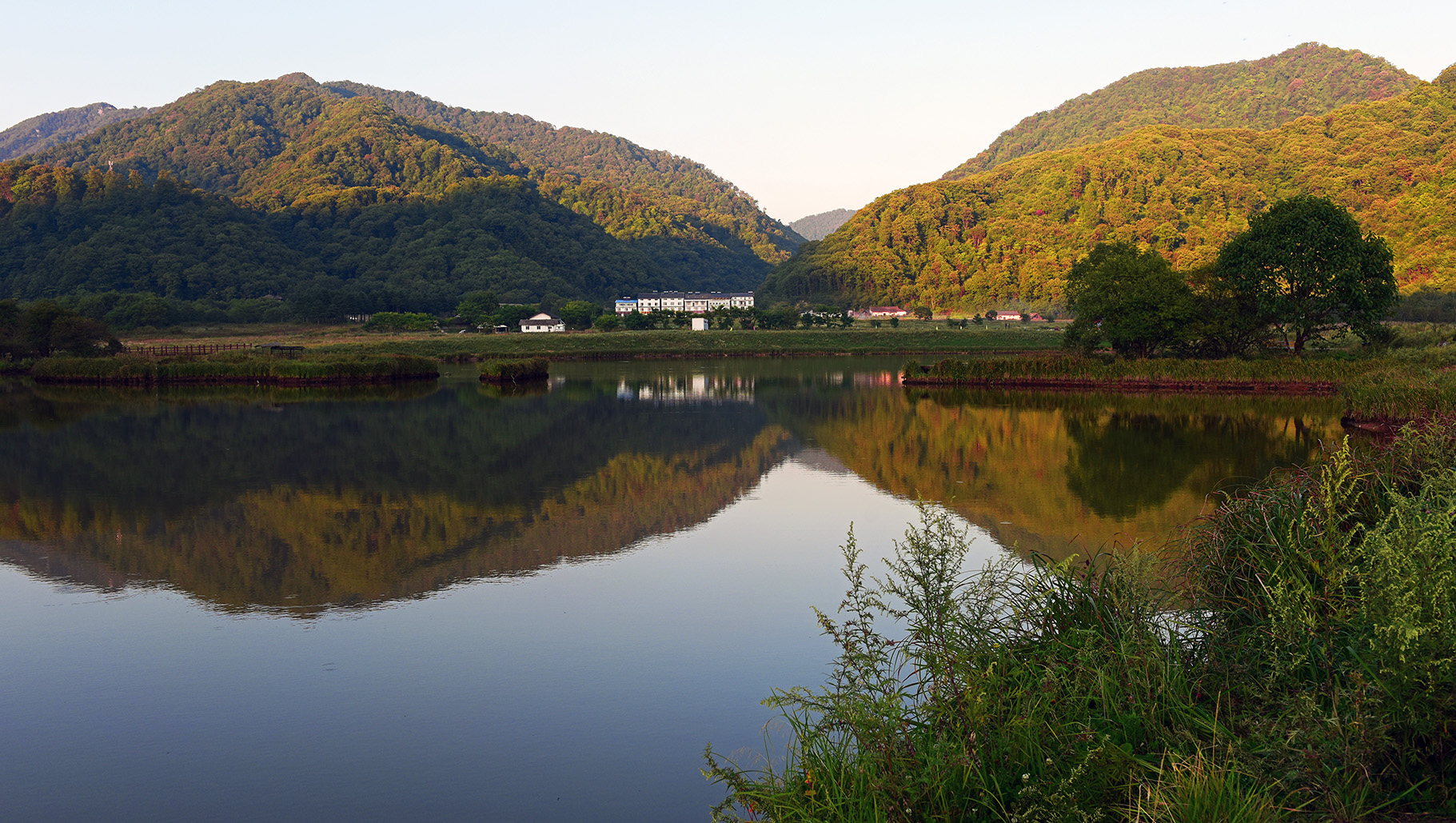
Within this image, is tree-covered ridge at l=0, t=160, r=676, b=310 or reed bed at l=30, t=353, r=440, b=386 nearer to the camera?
reed bed at l=30, t=353, r=440, b=386

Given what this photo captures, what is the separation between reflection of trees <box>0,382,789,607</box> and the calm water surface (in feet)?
0.33

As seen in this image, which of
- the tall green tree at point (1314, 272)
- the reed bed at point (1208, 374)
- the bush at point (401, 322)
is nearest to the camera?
the reed bed at point (1208, 374)

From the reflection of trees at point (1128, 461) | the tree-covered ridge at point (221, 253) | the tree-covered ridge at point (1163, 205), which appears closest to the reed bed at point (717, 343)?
the tree-covered ridge at point (1163, 205)

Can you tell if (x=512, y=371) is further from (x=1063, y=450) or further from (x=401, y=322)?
(x=401, y=322)

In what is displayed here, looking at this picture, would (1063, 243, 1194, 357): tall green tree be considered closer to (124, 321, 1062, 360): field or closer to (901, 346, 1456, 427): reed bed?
(901, 346, 1456, 427): reed bed

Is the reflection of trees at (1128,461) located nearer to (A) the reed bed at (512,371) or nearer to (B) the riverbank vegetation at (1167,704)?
(B) the riverbank vegetation at (1167,704)

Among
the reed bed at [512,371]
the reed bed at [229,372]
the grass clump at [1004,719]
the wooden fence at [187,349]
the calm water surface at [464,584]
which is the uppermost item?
the wooden fence at [187,349]

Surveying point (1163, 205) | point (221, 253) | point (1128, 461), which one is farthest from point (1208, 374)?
point (221, 253)

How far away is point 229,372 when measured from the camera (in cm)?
5725

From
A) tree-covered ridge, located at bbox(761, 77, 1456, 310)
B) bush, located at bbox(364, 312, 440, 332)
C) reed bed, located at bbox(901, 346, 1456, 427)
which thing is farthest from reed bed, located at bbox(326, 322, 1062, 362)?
tree-covered ridge, located at bbox(761, 77, 1456, 310)

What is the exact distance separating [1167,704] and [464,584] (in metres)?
9.09

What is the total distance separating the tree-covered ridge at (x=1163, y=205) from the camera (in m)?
137

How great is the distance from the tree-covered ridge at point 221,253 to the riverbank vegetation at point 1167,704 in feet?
476

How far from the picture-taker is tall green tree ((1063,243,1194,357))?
50250 mm
